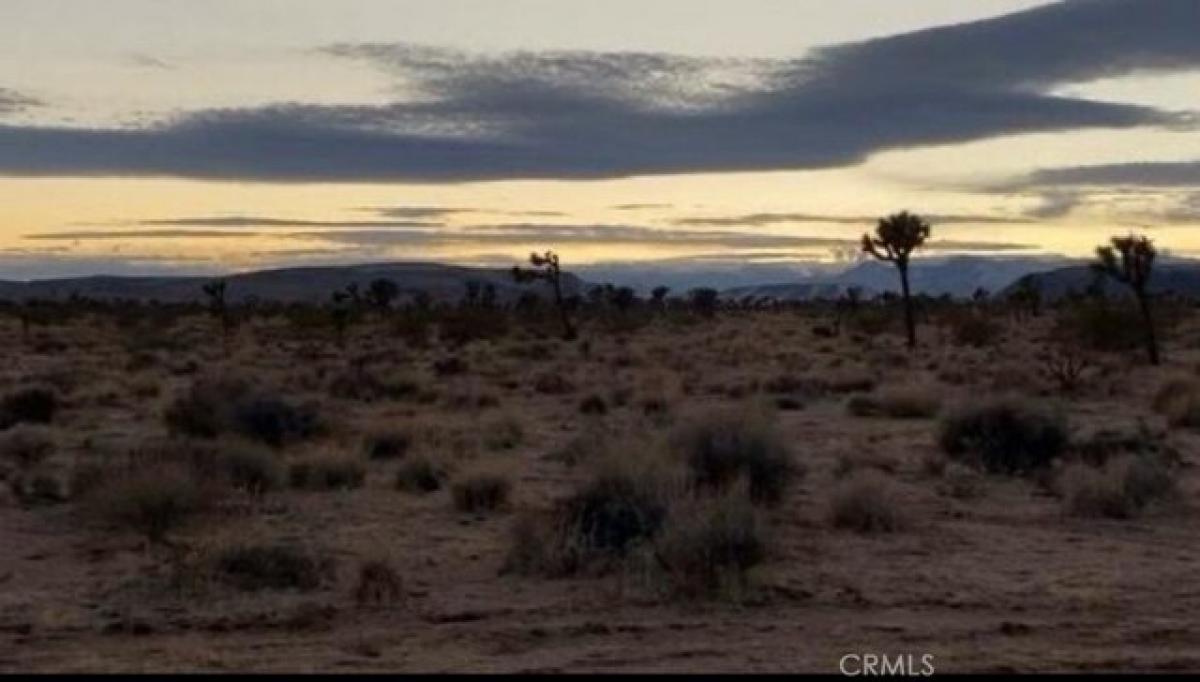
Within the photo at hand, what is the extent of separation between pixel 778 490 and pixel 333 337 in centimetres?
5711

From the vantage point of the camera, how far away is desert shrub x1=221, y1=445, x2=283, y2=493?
851 inches

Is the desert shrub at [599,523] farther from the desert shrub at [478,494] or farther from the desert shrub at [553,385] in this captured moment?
the desert shrub at [553,385]

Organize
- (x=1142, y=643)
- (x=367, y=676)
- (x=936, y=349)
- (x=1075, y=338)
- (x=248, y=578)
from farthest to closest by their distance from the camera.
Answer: (x=936, y=349) < (x=1075, y=338) < (x=248, y=578) < (x=1142, y=643) < (x=367, y=676)

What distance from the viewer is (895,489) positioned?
21.7 m

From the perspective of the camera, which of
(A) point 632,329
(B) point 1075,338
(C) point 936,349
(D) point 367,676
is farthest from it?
(A) point 632,329

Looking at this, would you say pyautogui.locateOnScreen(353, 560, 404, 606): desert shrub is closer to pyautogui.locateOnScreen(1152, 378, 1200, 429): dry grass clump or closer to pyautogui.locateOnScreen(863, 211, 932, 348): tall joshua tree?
pyautogui.locateOnScreen(1152, 378, 1200, 429): dry grass clump

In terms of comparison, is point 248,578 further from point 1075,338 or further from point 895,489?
point 1075,338

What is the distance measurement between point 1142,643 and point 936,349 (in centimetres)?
5034

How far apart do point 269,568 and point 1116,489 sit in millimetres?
9775

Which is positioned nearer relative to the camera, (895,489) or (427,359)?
(895,489)

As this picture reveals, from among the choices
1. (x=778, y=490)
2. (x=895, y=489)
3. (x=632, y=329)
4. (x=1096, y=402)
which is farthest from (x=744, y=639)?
(x=632, y=329)

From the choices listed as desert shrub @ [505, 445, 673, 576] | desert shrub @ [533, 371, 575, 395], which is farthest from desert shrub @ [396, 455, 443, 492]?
desert shrub @ [533, 371, 575, 395]

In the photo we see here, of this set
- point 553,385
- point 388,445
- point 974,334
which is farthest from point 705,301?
point 388,445

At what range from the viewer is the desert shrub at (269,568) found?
49.2 feet
